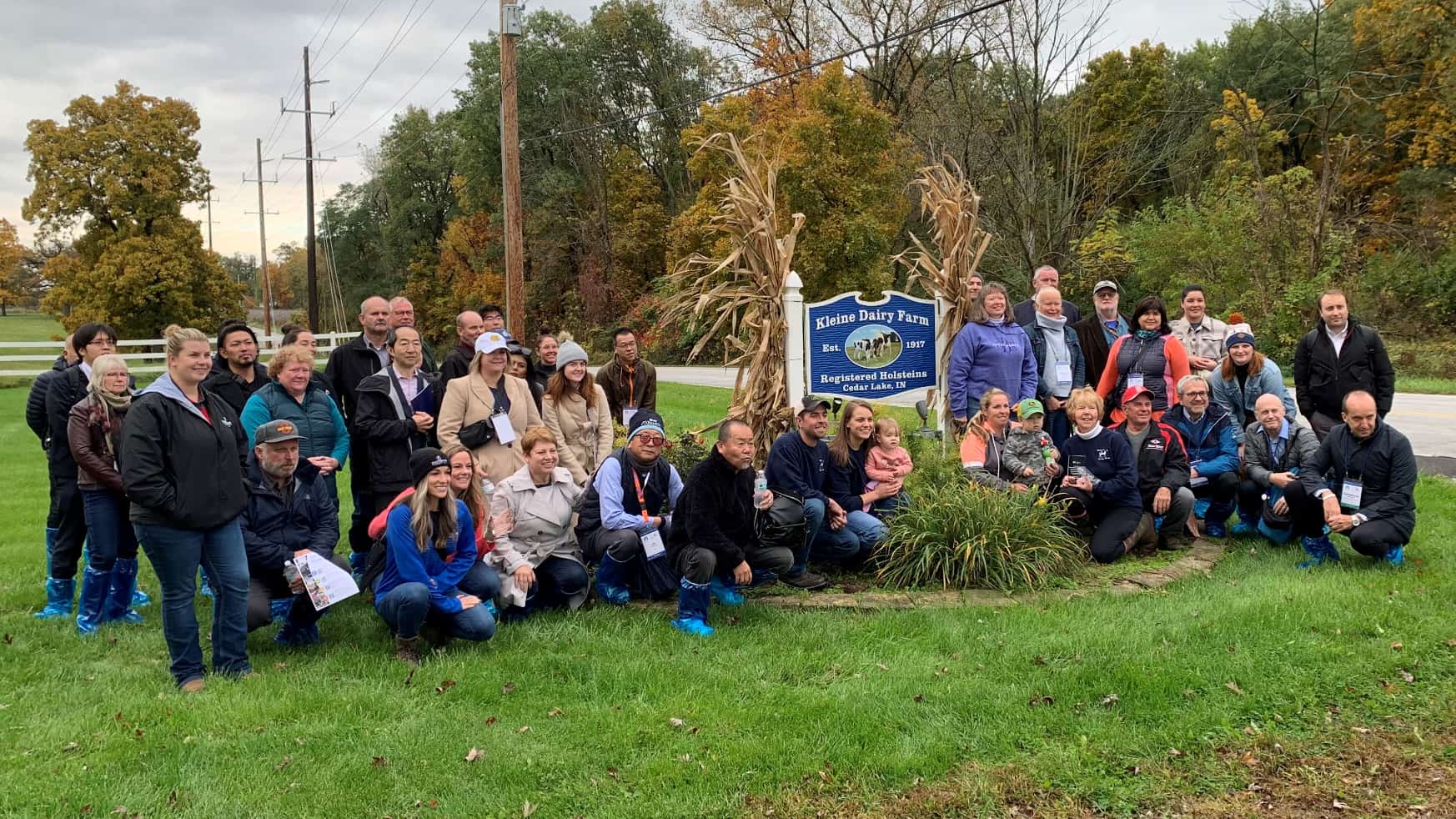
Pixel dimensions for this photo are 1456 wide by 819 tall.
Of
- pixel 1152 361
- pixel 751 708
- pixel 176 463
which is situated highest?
pixel 1152 361

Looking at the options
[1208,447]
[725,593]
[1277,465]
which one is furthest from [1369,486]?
[725,593]

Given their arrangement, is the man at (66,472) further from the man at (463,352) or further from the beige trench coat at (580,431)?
the beige trench coat at (580,431)

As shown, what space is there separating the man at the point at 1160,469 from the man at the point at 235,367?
19.5 feet

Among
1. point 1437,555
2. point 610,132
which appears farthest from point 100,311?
point 1437,555

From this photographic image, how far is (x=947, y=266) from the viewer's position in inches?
314

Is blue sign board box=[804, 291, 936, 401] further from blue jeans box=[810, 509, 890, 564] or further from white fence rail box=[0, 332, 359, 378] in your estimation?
white fence rail box=[0, 332, 359, 378]

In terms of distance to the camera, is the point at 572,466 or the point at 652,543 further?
the point at 572,466

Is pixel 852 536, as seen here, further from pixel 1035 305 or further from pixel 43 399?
pixel 43 399

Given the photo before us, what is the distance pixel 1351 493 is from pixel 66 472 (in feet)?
26.1

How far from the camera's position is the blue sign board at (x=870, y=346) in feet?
25.4

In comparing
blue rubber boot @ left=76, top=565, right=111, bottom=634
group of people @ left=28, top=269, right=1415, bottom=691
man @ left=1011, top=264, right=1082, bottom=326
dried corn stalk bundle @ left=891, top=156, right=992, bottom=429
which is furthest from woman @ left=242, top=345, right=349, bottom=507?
man @ left=1011, top=264, right=1082, bottom=326

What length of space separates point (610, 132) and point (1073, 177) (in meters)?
24.0

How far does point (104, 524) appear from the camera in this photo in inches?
217

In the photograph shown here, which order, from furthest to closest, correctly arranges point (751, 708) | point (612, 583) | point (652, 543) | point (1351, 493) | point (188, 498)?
point (1351, 493) < point (612, 583) < point (652, 543) < point (188, 498) < point (751, 708)
